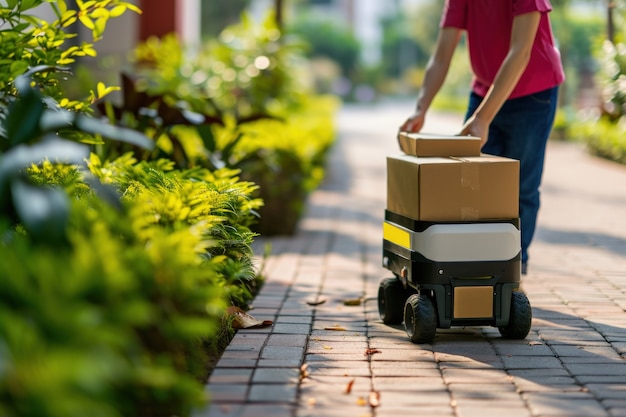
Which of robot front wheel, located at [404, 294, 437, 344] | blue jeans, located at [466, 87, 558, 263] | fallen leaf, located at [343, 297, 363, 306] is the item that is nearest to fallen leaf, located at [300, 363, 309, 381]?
robot front wheel, located at [404, 294, 437, 344]

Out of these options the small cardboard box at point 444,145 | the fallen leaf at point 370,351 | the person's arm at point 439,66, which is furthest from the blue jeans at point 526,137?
the fallen leaf at point 370,351

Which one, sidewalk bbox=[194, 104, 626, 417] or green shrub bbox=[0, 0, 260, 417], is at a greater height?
green shrub bbox=[0, 0, 260, 417]

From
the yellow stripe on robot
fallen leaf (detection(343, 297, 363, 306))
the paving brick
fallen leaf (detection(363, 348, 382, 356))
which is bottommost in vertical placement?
fallen leaf (detection(343, 297, 363, 306))

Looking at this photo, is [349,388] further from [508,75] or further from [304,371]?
[508,75]

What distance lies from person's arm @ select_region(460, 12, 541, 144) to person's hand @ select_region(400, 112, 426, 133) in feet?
1.15

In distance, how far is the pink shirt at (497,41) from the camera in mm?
5336

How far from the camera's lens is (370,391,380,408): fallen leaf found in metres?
3.51

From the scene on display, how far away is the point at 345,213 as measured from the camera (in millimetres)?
10336

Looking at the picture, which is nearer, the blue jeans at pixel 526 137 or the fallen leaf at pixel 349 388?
the fallen leaf at pixel 349 388

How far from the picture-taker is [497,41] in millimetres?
5383

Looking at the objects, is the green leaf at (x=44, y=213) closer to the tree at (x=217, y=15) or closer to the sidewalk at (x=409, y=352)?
the sidewalk at (x=409, y=352)

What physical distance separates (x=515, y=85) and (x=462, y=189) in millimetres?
1133

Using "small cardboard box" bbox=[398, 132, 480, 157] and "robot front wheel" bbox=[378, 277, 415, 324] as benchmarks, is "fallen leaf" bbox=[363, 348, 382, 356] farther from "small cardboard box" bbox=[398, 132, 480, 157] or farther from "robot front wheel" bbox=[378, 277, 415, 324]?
"small cardboard box" bbox=[398, 132, 480, 157]

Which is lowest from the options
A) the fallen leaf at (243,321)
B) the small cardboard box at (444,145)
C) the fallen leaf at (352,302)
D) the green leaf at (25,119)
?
the fallen leaf at (352,302)
